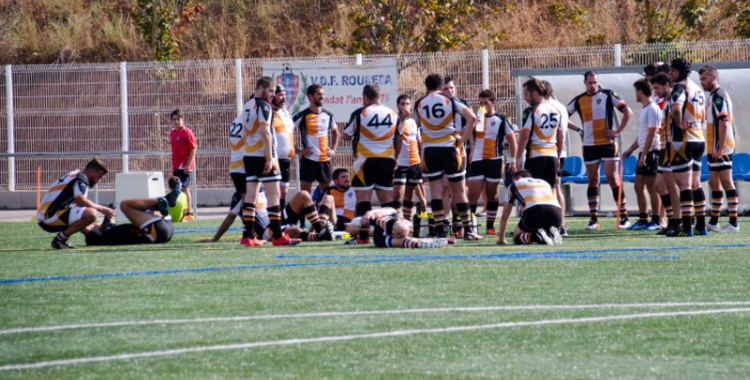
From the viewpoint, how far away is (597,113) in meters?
13.8

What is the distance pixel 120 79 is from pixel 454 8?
871cm

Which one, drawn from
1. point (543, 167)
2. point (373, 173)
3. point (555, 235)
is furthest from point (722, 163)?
point (373, 173)

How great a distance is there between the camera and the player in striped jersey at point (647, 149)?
13.1 metres

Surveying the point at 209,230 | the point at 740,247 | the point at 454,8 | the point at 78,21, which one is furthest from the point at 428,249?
the point at 78,21

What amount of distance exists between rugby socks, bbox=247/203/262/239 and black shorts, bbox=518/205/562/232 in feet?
9.77

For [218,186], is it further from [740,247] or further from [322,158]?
[740,247]

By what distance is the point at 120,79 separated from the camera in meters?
22.5

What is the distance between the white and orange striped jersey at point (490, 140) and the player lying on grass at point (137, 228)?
3.89 metres

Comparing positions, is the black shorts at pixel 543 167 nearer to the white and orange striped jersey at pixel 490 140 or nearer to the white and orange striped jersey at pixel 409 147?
the white and orange striped jersey at pixel 490 140

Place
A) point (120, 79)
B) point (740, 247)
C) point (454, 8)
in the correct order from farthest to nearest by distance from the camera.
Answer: point (454, 8) → point (120, 79) → point (740, 247)

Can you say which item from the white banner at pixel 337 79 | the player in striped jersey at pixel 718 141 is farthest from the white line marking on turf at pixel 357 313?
the white banner at pixel 337 79

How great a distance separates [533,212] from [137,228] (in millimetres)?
4649

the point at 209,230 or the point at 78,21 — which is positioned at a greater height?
the point at 78,21

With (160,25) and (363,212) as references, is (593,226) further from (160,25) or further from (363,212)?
(160,25)
